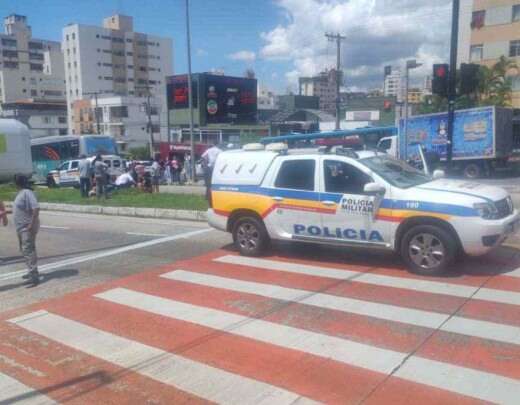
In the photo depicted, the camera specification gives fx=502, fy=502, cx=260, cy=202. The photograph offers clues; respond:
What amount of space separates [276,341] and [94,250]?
20.3 feet

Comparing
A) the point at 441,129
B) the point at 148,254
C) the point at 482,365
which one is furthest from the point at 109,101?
the point at 482,365

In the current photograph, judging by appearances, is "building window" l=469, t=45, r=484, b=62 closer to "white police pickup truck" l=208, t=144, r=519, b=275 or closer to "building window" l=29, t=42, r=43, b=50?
"white police pickup truck" l=208, t=144, r=519, b=275

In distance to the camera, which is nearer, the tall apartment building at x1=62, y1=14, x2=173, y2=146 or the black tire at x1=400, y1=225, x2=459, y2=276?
the black tire at x1=400, y1=225, x2=459, y2=276

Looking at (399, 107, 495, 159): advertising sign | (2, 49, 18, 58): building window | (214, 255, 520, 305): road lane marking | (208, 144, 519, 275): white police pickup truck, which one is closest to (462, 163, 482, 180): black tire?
(399, 107, 495, 159): advertising sign

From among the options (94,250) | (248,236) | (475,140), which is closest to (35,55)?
(475,140)

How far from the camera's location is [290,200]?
322 inches

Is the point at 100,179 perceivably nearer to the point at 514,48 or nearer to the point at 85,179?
the point at 85,179

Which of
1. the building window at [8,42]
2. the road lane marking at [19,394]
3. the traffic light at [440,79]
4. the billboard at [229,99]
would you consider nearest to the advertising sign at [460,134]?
the traffic light at [440,79]

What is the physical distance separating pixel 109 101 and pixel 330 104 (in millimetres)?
88576

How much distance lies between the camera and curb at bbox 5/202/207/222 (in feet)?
43.7

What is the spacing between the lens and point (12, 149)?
27484 millimetres

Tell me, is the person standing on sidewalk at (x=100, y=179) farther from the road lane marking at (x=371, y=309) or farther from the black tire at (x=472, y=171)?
the black tire at (x=472, y=171)

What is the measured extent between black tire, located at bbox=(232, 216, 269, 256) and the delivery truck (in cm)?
1576

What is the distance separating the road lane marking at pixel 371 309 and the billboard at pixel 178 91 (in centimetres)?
6698
